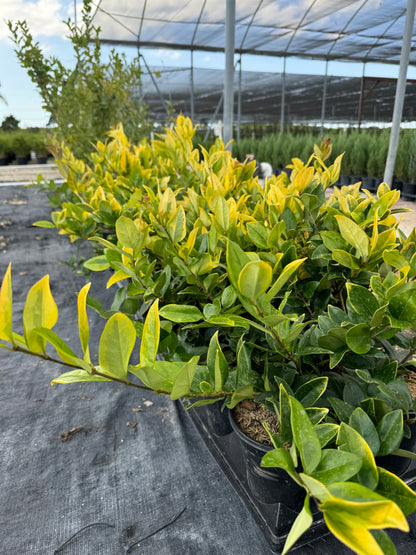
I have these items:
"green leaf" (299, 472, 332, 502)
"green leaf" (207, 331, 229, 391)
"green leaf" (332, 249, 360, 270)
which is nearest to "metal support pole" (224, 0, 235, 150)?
"green leaf" (332, 249, 360, 270)

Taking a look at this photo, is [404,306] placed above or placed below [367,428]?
above

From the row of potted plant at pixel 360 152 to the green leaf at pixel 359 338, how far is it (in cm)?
460

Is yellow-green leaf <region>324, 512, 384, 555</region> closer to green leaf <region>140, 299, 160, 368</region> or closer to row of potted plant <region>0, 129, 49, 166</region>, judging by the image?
green leaf <region>140, 299, 160, 368</region>

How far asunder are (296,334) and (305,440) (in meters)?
0.16

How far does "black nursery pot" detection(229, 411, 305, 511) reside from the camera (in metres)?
0.77

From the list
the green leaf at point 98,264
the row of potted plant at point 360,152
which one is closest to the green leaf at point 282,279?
the green leaf at point 98,264

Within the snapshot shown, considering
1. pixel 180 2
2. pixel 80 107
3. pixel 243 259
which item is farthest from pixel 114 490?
pixel 180 2

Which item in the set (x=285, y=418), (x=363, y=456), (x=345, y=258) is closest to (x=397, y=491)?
(x=363, y=456)

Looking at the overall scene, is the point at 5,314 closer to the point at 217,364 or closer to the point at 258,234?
the point at 217,364

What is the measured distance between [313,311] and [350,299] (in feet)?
0.88

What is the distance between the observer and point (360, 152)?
572 centimetres

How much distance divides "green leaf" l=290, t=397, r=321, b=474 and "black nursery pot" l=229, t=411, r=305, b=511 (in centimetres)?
35

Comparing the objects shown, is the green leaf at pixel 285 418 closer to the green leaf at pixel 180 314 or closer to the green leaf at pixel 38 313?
the green leaf at pixel 180 314

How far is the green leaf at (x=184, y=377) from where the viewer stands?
46 centimetres
